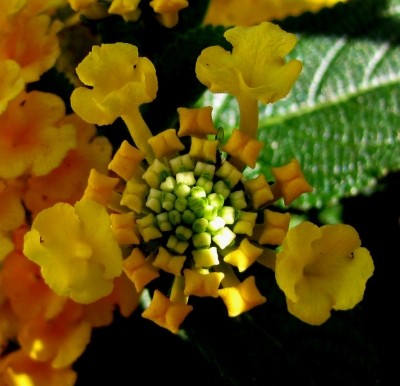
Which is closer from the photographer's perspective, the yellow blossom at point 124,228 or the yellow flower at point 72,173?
the yellow blossom at point 124,228

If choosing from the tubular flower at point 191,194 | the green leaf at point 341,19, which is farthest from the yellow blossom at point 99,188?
the green leaf at point 341,19

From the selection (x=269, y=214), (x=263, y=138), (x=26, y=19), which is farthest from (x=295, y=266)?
(x=26, y=19)

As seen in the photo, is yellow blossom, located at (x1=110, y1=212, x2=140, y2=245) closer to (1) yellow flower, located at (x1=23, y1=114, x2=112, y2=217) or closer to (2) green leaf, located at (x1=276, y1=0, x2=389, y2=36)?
(1) yellow flower, located at (x1=23, y1=114, x2=112, y2=217)

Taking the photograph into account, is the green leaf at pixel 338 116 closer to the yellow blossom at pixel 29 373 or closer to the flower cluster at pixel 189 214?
the flower cluster at pixel 189 214

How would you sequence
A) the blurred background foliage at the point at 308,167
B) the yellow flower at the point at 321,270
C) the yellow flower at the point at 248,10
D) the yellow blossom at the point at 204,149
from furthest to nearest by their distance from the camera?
the yellow flower at the point at 248,10, the blurred background foliage at the point at 308,167, the yellow blossom at the point at 204,149, the yellow flower at the point at 321,270

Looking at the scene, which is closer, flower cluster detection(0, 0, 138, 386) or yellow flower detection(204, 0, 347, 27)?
flower cluster detection(0, 0, 138, 386)

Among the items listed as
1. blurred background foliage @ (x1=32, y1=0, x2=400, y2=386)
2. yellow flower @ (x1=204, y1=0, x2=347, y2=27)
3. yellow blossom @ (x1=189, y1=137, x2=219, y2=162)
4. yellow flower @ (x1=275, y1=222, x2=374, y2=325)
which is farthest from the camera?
yellow flower @ (x1=204, y1=0, x2=347, y2=27)

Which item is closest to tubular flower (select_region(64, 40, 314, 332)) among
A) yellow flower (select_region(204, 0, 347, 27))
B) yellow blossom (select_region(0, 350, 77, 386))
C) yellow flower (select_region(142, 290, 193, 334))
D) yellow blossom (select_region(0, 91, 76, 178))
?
yellow flower (select_region(142, 290, 193, 334))
